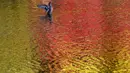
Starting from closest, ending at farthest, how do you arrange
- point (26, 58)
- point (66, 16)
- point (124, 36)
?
point (26, 58), point (124, 36), point (66, 16)

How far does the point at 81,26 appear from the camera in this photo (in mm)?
20172

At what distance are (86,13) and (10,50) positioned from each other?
7984 millimetres

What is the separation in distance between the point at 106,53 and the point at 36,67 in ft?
11.6

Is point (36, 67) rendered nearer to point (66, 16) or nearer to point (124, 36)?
point (124, 36)

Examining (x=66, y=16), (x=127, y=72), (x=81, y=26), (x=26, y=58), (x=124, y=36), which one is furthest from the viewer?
(x=66, y=16)

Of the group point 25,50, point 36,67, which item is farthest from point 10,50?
point 36,67

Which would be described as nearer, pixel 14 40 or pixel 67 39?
pixel 14 40

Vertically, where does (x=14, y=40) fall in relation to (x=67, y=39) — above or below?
below

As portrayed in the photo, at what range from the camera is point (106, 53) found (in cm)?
1586

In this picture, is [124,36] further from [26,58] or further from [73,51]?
[26,58]

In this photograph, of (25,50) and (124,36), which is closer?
(25,50)

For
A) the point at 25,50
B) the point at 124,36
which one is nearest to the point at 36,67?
the point at 25,50

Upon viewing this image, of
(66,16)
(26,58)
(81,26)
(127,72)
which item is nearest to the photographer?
(127,72)

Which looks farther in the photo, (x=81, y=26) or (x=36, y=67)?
(x=81, y=26)
